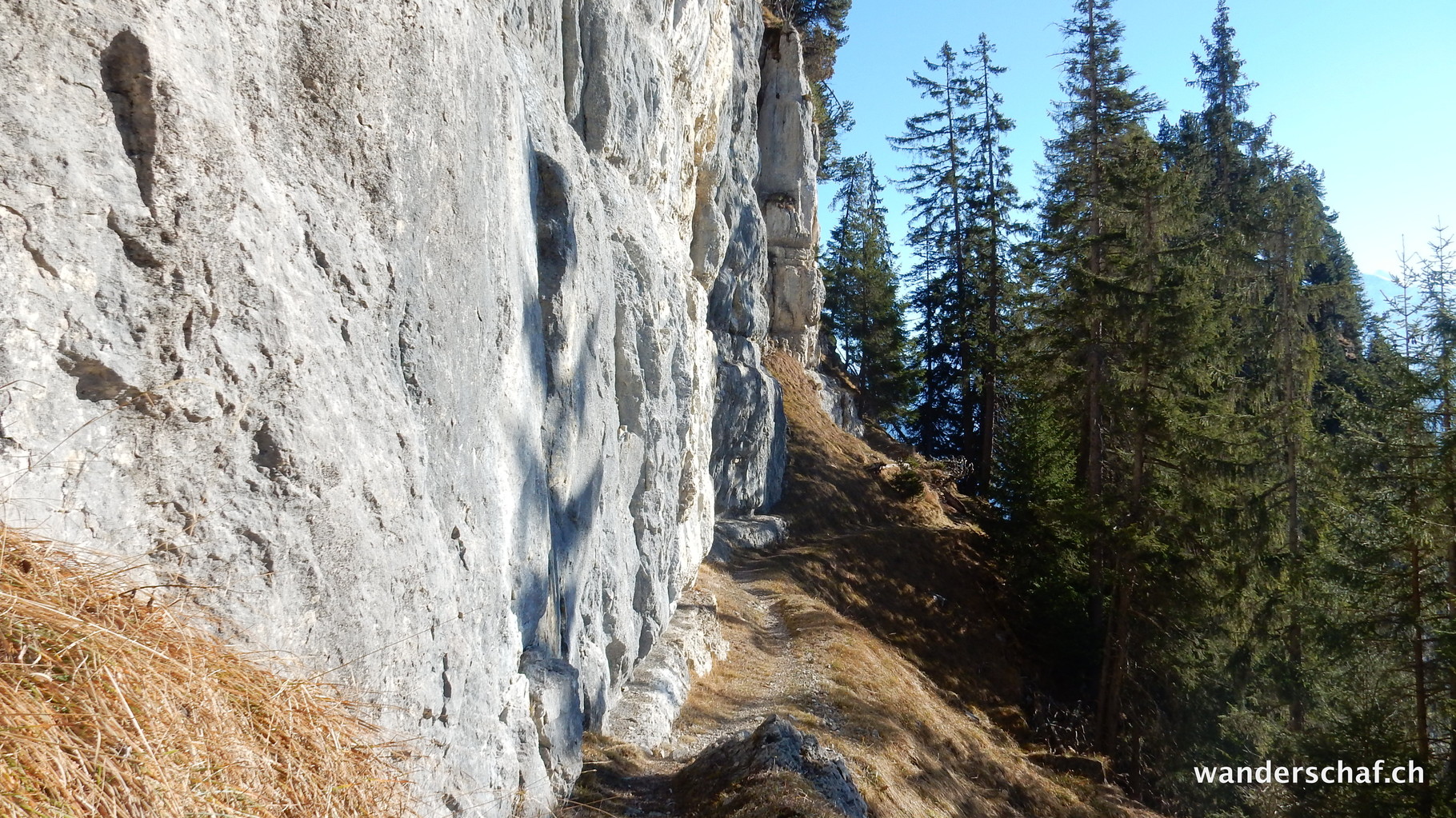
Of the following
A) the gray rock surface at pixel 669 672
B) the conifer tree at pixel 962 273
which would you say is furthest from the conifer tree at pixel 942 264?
the gray rock surface at pixel 669 672

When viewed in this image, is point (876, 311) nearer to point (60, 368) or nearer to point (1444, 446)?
point (1444, 446)

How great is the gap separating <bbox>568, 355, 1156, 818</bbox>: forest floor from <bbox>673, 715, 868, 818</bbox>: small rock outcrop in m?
0.10

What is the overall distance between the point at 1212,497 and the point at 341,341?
17.5 m

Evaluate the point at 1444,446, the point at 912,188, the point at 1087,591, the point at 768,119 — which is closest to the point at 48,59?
the point at 1444,446

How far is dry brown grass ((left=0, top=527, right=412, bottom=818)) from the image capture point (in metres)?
1.93

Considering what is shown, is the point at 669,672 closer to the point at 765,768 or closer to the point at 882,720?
the point at 765,768

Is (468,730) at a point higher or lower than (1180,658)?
higher

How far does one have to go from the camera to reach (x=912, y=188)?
34.3 m

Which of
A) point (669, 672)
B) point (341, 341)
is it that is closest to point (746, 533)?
point (669, 672)

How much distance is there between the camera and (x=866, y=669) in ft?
47.8

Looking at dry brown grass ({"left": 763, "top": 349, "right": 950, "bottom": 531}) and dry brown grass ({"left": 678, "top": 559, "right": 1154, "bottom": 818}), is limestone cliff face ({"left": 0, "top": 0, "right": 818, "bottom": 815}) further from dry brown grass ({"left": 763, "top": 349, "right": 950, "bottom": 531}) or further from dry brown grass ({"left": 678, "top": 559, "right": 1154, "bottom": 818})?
dry brown grass ({"left": 763, "top": 349, "right": 950, "bottom": 531})

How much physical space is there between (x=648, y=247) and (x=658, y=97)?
243 centimetres

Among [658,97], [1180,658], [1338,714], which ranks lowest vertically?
[1338,714]

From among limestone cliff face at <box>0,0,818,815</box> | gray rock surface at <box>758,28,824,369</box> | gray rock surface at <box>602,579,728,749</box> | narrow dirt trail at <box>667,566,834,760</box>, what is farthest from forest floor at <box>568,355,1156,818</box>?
gray rock surface at <box>758,28,824,369</box>
